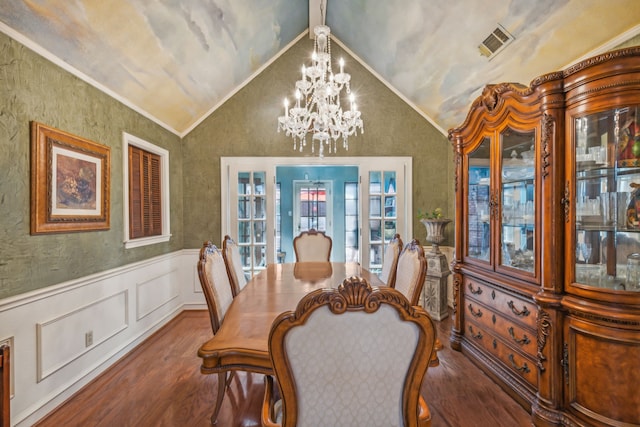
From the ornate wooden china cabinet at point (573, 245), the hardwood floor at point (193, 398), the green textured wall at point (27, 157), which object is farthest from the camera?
the hardwood floor at point (193, 398)

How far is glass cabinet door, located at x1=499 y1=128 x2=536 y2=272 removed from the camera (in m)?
2.07

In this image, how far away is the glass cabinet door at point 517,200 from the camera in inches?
81.5

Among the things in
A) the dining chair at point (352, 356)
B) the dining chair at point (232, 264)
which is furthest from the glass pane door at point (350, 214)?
the dining chair at point (352, 356)

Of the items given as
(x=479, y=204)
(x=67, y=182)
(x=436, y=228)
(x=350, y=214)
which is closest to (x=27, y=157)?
(x=67, y=182)

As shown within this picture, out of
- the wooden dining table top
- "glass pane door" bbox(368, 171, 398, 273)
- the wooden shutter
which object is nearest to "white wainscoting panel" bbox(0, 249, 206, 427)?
the wooden shutter

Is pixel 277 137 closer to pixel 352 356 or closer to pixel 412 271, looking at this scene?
pixel 412 271

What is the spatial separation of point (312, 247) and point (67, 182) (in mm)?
2365

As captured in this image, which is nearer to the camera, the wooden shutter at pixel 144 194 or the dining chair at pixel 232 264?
the dining chair at pixel 232 264

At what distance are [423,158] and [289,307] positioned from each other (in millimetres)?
3096

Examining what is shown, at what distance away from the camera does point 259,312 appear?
68.8 inches

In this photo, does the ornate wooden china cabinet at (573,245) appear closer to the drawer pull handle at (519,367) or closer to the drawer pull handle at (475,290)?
the drawer pull handle at (519,367)

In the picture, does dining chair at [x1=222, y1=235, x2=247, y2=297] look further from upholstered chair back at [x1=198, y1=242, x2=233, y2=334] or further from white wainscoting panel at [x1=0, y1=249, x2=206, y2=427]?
white wainscoting panel at [x1=0, y1=249, x2=206, y2=427]

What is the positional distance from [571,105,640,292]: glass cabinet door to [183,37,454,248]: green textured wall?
2354mm

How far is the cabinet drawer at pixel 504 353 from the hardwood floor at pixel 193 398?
20cm
